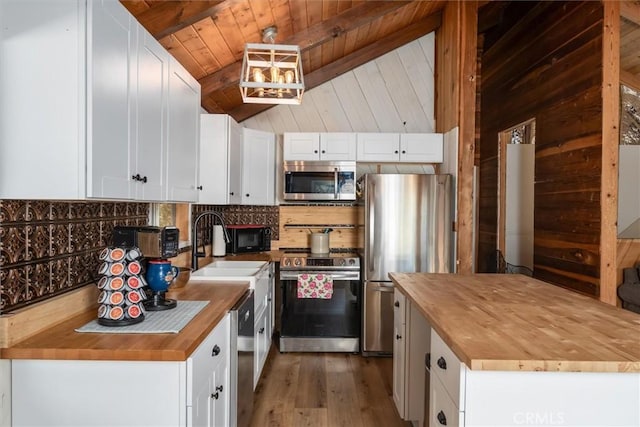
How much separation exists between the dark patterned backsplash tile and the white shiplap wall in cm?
247

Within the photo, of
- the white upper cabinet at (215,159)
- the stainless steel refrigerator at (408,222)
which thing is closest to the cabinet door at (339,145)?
the stainless steel refrigerator at (408,222)

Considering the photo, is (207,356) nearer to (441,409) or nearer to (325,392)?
(441,409)

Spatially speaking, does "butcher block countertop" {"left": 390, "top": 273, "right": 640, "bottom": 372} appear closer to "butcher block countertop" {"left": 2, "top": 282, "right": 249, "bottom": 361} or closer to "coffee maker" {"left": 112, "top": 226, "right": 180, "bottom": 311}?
"butcher block countertop" {"left": 2, "top": 282, "right": 249, "bottom": 361}

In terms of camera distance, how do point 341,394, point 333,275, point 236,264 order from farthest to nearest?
point 333,275 → point 236,264 → point 341,394

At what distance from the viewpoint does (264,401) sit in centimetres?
260

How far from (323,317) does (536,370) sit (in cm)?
241

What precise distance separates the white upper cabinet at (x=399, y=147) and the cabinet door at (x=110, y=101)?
2450 millimetres

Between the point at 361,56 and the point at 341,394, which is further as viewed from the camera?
the point at 361,56

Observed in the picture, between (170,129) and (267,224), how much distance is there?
2276 mm

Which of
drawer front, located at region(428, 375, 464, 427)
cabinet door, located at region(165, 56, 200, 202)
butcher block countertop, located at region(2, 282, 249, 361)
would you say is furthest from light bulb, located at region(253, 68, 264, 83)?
drawer front, located at region(428, 375, 464, 427)

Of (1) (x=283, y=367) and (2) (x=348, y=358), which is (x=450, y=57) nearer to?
(2) (x=348, y=358)

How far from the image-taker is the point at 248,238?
3.74 meters

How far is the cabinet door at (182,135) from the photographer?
5.93 feet

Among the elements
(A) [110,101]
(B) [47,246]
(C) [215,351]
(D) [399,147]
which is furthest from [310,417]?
(D) [399,147]
